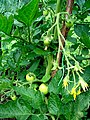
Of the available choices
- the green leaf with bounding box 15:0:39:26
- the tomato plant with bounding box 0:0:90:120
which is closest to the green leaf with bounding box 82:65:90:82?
the tomato plant with bounding box 0:0:90:120

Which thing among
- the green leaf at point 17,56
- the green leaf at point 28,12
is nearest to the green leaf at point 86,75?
the green leaf at point 28,12

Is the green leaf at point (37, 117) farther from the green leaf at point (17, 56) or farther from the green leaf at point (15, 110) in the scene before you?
the green leaf at point (17, 56)

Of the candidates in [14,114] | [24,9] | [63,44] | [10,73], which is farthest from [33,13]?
[10,73]

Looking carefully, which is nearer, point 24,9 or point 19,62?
point 24,9

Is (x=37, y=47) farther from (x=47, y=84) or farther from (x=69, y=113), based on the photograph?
(x=69, y=113)

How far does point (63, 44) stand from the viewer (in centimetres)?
92

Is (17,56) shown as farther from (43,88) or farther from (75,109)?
(75,109)

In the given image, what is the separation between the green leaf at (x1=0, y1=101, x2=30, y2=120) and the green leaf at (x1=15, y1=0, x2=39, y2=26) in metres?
0.22

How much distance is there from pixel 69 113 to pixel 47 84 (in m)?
0.15

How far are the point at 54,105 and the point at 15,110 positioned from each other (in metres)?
0.11

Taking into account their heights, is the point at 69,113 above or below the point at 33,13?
below

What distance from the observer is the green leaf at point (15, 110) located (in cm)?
86

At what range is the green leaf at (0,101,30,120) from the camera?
861mm

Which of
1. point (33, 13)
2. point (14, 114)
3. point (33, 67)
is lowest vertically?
point (14, 114)
